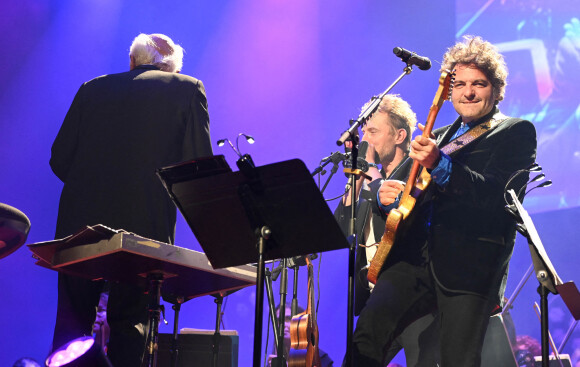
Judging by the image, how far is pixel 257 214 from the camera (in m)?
2.55

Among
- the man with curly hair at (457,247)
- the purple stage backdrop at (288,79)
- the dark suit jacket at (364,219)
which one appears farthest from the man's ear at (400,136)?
the man with curly hair at (457,247)

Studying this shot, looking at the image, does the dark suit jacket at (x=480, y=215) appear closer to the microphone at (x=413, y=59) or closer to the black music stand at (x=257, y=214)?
the microphone at (x=413, y=59)

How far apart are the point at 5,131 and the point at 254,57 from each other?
2834 mm

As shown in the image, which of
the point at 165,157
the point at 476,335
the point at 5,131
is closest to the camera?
the point at 476,335

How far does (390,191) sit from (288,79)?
4.33 m

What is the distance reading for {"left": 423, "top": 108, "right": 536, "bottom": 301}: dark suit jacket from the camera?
286cm

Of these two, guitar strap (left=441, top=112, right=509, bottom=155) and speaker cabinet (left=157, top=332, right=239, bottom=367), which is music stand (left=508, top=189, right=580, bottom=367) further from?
speaker cabinet (left=157, top=332, right=239, bottom=367)

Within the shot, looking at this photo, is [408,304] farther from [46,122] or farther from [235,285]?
[46,122]

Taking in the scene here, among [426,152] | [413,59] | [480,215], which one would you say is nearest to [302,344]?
[480,215]

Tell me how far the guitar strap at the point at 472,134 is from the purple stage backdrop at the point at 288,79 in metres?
3.55

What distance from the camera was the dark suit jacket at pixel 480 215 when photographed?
286cm

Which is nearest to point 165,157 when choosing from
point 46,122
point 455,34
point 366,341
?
point 366,341

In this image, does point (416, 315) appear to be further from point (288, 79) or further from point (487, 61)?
point (288, 79)

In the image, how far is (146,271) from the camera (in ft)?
10.1
